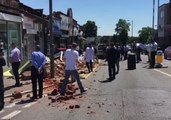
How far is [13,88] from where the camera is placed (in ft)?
57.8

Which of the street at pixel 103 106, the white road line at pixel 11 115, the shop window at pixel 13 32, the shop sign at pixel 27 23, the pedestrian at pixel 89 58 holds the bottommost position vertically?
the white road line at pixel 11 115

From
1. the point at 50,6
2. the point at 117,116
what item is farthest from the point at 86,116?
the point at 50,6

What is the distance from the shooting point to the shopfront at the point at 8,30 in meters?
27.2

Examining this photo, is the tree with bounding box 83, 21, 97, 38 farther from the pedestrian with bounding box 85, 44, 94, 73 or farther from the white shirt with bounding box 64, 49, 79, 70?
the white shirt with bounding box 64, 49, 79, 70

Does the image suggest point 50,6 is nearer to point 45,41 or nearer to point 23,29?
point 23,29

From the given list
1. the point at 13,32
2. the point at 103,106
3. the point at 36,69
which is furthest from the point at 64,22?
the point at 103,106

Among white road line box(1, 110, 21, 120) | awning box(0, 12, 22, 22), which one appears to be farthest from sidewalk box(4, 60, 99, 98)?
awning box(0, 12, 22, 22)

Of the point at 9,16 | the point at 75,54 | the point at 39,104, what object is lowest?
the point at 39,104

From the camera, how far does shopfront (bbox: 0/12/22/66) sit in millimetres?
27188

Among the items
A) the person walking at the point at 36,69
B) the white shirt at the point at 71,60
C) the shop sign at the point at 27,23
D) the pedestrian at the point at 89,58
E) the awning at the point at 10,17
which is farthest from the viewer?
the shop sign at the point at 27,23

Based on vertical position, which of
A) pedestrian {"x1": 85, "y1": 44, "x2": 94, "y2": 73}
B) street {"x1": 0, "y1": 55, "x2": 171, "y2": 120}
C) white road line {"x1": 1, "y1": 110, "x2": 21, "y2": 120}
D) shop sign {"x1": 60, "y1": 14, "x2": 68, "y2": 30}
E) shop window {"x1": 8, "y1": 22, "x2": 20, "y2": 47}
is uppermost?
shop sign {"x1": 60, "y1": 14, "x2": 68, "y2": 30}

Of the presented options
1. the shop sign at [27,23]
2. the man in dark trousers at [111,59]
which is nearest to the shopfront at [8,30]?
the shop sign at [27,23]

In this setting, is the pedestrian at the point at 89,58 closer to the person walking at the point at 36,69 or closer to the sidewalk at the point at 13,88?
the sidewalk at the point at 13,88

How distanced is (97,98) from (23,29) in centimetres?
2019
